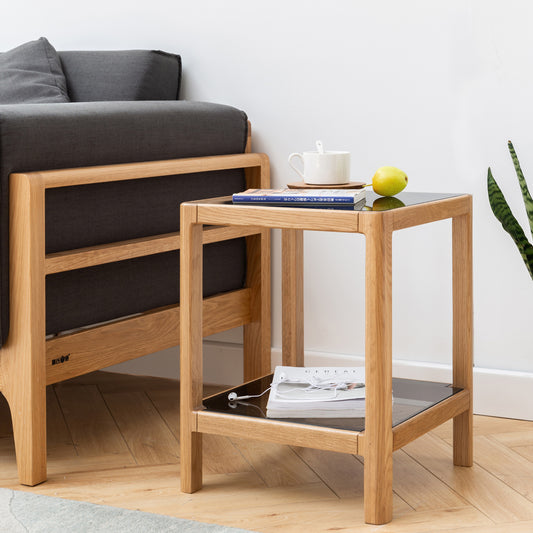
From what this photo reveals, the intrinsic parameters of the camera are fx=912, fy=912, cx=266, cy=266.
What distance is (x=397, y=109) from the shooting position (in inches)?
78.4

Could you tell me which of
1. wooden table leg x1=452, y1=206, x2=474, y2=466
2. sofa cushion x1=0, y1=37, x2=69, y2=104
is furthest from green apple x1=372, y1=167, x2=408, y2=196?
sofa cushion x1=0, y1=37, x2=69, y2=104

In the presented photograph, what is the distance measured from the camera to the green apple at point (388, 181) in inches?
58.9

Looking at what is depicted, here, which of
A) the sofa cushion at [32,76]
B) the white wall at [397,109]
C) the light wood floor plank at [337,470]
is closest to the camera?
the light wood floor plank at [337,470]

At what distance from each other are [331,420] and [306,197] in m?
0.35

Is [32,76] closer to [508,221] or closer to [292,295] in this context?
[292,295]

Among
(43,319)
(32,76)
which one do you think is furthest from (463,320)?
(32,76)

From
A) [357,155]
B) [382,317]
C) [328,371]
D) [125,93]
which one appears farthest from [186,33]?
[382,317]

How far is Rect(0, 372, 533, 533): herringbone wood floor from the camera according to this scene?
1.41m

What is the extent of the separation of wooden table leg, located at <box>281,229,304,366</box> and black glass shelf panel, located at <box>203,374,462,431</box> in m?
0.08

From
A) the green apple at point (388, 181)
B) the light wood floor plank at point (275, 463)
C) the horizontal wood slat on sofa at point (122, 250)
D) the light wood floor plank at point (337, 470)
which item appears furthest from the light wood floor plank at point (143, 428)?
the green apple at point (388, 181)

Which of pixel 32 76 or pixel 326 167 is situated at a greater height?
pixel 32 76

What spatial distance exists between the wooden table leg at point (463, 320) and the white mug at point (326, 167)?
0.23m

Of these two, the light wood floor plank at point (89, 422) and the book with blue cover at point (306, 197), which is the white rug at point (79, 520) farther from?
the book with blue cover at point (306, 197)

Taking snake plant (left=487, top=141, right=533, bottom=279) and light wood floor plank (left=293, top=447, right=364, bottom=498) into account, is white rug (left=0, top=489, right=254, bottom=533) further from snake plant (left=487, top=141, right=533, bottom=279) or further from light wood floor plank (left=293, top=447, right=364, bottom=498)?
snake plant (left=487, top=141, right=533, bottom=279)
